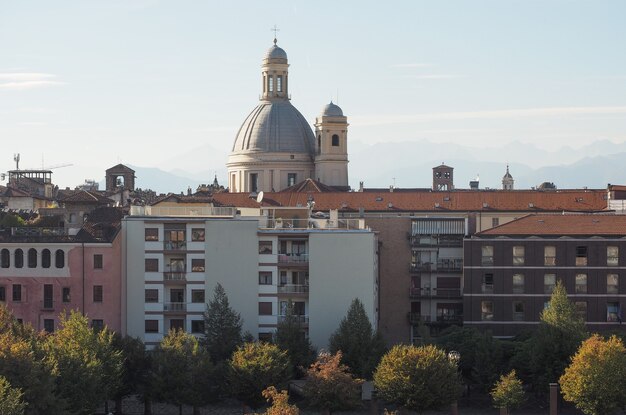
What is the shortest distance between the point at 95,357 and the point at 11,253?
13142 millimetres

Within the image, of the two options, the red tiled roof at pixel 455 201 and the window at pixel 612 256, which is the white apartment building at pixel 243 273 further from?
the red tiled roof at pixel 455 201

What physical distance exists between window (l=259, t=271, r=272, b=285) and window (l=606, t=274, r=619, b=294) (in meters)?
19.0

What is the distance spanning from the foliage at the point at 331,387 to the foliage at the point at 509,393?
262 inches

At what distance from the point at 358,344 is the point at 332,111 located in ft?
238

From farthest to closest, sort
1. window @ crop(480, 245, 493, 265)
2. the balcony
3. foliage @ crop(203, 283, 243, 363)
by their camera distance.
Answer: the balcony, window @ crop(480, 245, 493, 265), foliage @ crop(203, 283, 243, 363)

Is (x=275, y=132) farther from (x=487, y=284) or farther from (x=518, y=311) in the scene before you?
(x=518, y=311)

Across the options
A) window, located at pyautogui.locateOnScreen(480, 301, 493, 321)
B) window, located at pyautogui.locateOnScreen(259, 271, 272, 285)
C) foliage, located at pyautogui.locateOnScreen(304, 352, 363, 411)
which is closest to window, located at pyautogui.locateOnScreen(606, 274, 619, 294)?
window, located at pyautogui.locateOnScreen(480, 301, 493, 321)

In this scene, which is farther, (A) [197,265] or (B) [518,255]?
(B) [518,255]

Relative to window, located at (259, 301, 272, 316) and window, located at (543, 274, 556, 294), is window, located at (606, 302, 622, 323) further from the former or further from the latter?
window, located at (259, 301, 272, 316)

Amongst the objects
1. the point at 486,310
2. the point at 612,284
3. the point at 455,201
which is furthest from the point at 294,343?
the point at 455,201

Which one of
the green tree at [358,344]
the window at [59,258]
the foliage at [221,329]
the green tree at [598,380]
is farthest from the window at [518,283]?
the window at [59,258]

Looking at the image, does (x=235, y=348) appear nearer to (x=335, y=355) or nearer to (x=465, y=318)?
(x=335, y=355)

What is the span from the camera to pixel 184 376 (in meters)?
64.8

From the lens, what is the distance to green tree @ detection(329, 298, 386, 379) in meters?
68.9
